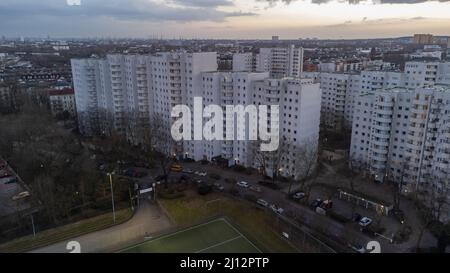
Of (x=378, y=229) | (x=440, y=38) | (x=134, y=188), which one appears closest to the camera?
(x=378, y=229)

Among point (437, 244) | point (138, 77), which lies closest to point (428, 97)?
point (437, 244)

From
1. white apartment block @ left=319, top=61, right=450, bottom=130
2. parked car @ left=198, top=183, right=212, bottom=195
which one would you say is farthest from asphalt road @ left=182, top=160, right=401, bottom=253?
white apartment block @ left=319, top=61, right=450, bottom=130

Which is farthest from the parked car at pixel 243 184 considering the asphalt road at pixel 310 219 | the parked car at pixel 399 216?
the parked car at pixel 399 216

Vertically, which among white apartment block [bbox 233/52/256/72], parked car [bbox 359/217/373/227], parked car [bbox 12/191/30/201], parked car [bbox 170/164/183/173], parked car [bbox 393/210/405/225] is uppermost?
white apartment block [bbox 233/52/256/72]

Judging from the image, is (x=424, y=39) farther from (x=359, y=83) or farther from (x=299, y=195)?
(x=299, y=195)

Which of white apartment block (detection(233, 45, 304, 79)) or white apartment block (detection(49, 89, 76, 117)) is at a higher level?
white apartment block (detection(233, 45, 304, 79))

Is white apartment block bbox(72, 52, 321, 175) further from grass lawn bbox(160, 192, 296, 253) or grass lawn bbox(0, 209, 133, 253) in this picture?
grass lawn bbox(0, 209, 133, 253)

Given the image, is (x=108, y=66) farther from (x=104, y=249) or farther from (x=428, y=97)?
(x=428, y=97)
